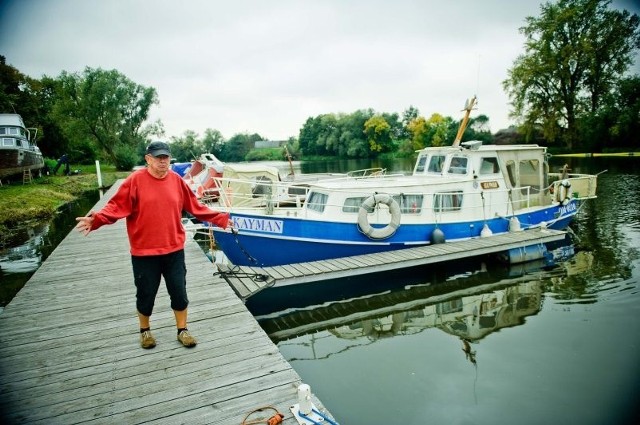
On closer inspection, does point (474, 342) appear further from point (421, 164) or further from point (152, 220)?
point (421, 164)

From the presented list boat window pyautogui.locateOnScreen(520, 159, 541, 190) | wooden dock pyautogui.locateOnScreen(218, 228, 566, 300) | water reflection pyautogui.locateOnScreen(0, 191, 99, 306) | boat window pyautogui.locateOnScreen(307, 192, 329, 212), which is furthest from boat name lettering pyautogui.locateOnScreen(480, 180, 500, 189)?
water reflection pyautogui.locateOnScreen(0, 191, 99, 306)

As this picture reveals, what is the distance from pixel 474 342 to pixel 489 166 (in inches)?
250

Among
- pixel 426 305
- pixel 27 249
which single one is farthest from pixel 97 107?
pixel 426 305

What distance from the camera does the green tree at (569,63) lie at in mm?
42156

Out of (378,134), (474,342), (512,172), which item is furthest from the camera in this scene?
(378,134)

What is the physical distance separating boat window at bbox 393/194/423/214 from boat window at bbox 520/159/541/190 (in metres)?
4.33

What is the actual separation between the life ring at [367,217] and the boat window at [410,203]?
1.69ft

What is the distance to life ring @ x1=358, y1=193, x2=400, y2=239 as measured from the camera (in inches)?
373

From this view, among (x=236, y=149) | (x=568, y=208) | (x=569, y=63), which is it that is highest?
(x=569, y=63)

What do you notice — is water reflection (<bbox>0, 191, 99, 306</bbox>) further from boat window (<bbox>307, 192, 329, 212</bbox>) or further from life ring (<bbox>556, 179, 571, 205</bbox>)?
life ring (<bbox>556, 179, 571, 205</bbox>)

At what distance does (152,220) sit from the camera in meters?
3.98

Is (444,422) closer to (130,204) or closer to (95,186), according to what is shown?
(130,204)

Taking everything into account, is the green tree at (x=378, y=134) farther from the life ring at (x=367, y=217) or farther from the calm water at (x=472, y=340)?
the life ring at (x=367, y=217)

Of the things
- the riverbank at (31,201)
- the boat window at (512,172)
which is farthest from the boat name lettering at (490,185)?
the riverbank at (31,201)
